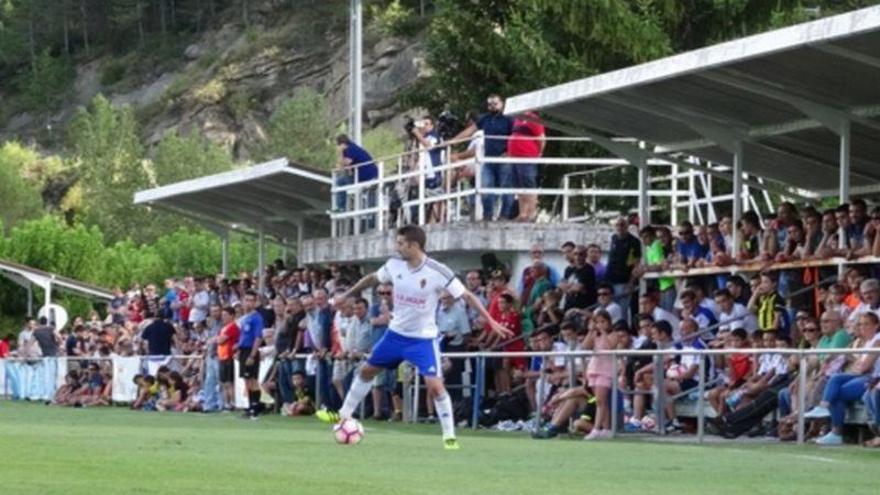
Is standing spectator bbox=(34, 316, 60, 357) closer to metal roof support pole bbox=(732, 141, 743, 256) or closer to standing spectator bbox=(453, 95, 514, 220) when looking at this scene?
standing spectator bbox=(453, 95, 514, 220)

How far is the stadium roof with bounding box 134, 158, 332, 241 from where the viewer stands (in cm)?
4375

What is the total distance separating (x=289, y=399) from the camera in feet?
118

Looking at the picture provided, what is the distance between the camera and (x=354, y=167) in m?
41.6

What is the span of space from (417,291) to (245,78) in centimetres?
13874

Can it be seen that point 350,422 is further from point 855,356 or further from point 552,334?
point 552,334

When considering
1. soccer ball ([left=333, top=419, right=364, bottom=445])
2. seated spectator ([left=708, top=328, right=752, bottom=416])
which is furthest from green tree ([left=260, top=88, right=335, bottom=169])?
soccer ball ([left=333, top=419, right=364, bottom=445])

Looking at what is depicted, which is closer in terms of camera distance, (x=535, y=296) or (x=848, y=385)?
(x=848, y=385)

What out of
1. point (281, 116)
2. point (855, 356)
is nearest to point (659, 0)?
point (855, 356)

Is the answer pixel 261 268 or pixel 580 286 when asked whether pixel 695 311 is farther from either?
pixel 261 268

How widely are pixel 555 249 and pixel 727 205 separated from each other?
12.1m

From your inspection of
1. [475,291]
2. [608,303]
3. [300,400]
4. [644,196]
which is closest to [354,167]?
[300,400]

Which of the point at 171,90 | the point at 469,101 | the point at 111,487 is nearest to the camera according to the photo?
the point at 111,487

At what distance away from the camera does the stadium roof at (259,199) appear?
43750 millimetres

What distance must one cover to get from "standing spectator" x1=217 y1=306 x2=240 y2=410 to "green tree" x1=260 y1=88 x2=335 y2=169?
336 ft
